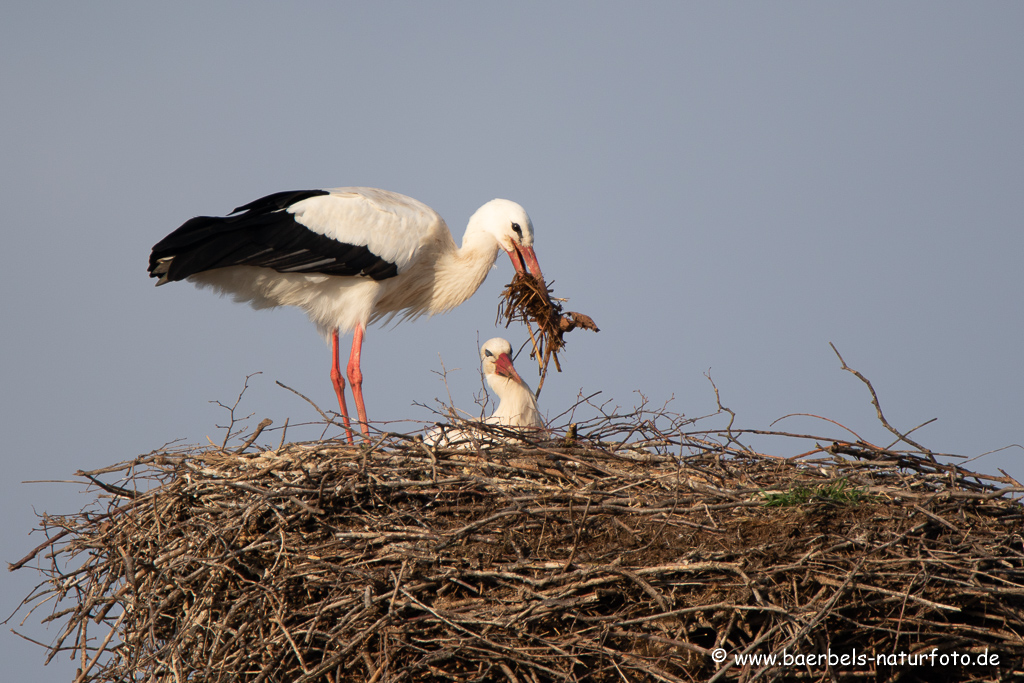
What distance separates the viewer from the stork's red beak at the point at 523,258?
6.39 m

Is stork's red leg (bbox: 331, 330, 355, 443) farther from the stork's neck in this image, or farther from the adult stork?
the stork's neck

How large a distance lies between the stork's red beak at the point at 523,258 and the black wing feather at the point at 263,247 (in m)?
0.81

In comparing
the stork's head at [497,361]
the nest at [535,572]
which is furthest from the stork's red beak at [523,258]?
the nest at [535,572]

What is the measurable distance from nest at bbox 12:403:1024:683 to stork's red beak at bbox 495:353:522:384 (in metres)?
2.25

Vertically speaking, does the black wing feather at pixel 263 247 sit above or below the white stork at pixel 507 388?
above

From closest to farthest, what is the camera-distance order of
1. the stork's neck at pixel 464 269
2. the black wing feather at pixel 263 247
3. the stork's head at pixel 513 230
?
the black wing feather at pixel 263 247 < the stork's head at pixel 513 230 < the stork's neck at pixel 464 269

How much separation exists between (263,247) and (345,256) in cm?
50

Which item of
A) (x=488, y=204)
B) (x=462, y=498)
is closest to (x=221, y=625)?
(x=462, y=498)

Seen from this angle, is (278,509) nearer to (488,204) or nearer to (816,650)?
(816,650)

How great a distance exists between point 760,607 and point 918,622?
0.67m

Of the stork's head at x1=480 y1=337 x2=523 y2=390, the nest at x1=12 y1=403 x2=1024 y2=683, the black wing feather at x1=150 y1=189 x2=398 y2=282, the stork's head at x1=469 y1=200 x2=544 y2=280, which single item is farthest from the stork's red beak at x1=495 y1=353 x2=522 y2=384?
the nest at x1=12 y1=403 x2=1024 y2=683

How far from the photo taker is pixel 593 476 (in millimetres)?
4195

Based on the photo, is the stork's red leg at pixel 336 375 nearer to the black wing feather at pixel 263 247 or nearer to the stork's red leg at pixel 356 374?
the stork's red leg at pixel 356 374

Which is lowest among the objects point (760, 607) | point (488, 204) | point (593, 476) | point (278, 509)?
point (760, 607)
